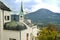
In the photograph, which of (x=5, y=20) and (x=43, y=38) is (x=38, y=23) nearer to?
(x=43, y=38)

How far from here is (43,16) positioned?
645cm

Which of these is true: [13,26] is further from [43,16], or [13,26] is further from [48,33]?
[43,16]

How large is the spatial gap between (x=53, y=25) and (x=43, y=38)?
820 millimetres

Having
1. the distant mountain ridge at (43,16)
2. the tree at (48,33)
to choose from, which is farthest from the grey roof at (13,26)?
the distant mountain ridge at (43,16)

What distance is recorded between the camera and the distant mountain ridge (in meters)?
6.38

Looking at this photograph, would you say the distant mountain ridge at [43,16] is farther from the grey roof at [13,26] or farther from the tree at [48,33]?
the grey roof at [13,26]

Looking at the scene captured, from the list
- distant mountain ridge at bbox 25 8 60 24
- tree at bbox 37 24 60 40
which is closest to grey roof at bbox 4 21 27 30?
tree at bbox 37 24 60 40

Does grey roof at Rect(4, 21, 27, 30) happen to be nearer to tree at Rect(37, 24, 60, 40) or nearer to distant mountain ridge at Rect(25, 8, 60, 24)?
tree at Rect(37, 24, 60, 40)

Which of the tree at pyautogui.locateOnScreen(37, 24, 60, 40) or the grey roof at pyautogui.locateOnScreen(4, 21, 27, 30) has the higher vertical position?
the grey roof at pyautogui.locateOnScreen(4, 21, 27, 30)

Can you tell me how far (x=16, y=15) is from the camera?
5.69m

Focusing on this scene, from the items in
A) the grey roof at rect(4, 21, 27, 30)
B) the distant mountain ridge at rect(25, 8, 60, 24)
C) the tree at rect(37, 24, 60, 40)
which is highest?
the distant mountain ridge at rect(25, 8, 60, 24)

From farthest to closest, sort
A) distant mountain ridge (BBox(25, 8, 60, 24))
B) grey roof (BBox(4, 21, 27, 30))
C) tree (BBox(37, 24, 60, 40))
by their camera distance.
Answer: distant mountain ridge (BBox(25, 8, 60, 24)) < tree (BBox(37, 24, 60, 40)) < grey roof (BBox(4, 21, 27, 30))

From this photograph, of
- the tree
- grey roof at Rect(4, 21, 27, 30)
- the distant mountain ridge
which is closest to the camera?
grey roof at Rect(4, 21, 27, 30)

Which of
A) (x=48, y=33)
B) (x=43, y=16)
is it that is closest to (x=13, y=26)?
(x=48, y=33)
